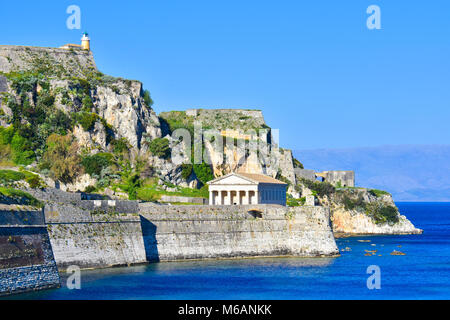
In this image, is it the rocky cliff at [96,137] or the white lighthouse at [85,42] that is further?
the white lighthouse at [85,42]

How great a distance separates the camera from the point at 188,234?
246 feet

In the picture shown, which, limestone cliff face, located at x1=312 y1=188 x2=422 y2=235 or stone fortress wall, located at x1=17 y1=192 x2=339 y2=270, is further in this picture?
limestone cliff face, located at x1=312 y1=188 x2=422 y2=235

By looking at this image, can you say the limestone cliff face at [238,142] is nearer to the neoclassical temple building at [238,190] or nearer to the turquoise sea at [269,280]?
the neoclassical temple building at [238,190]

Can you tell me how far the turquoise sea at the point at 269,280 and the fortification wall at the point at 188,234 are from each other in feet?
4.81

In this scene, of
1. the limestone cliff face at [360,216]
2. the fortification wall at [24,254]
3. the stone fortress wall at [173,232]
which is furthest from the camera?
the limestone cliff face at [360,216]

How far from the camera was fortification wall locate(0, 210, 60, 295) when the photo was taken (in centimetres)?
4903

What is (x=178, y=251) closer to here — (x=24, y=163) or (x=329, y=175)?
(x=24, y=163)

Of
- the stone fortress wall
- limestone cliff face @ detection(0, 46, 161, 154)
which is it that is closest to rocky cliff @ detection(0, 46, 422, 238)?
limestone cliff face @ detection(0, 46, 161, 154)

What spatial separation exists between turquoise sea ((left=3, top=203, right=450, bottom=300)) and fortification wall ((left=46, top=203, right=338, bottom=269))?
Answer: 1466mm

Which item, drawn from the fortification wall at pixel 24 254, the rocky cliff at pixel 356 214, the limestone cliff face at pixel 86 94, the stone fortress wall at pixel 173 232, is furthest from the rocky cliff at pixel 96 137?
the fortification wall at pixel 24 254

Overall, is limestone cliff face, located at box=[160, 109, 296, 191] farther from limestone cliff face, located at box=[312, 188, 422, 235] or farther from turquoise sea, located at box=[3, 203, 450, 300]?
turquoise sea, located at box=[3, 203, 450, 300]

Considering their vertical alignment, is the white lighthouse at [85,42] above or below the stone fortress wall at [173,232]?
above

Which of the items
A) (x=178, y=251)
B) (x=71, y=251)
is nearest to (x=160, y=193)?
(x=178, y=251)

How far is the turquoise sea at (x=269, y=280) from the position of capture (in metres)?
56.3
